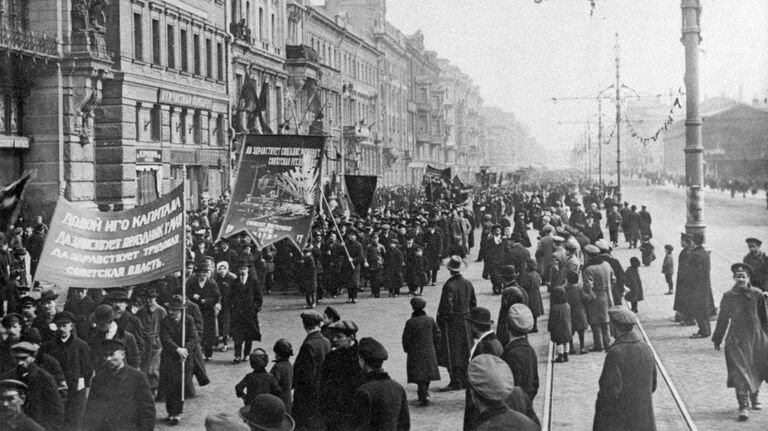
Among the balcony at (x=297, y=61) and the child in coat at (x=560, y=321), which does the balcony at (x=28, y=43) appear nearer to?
the child in coat at (x=560, y=321)

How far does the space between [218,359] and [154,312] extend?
3171 millimetres

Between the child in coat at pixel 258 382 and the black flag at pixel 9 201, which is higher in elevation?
the black flag at pixel 9 201

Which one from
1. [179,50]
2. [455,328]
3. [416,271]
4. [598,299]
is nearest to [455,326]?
[455,328]

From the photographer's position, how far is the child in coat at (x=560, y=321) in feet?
41.4

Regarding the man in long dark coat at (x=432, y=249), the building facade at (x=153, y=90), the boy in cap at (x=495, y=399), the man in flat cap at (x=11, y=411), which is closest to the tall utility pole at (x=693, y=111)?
the man in long dark coat at (x=432, y=249)

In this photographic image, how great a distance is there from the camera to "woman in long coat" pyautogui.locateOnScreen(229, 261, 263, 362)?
1301 cm

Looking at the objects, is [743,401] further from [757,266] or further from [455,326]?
[757,266]

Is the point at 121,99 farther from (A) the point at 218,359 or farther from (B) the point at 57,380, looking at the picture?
(B) the point at 57,380

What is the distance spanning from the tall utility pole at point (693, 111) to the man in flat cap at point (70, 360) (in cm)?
964

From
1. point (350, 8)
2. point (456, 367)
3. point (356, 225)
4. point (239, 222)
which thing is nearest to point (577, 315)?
point (456, 367)

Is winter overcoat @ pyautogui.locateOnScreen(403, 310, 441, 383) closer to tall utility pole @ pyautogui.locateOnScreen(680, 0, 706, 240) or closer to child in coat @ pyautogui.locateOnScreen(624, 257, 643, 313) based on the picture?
tall utility pole @ pyautogui.locateOnScreen(680, 0, 706, 240)

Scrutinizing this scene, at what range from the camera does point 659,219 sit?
44750 millimetres

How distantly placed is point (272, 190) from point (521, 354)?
24.6 ft

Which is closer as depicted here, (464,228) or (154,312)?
(154,312)
